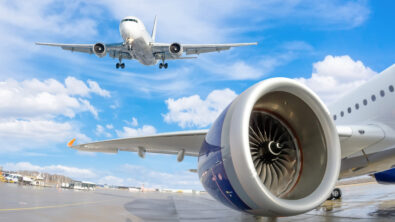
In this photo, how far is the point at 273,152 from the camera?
404 cm

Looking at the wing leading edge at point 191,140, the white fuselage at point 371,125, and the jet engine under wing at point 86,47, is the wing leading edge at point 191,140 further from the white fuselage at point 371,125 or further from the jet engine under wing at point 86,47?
the jet engine under wing at point 86,47

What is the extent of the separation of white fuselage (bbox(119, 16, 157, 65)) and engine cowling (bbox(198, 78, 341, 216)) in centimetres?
2612

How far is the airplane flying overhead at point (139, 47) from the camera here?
1131 inches

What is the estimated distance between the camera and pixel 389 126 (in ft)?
20.2

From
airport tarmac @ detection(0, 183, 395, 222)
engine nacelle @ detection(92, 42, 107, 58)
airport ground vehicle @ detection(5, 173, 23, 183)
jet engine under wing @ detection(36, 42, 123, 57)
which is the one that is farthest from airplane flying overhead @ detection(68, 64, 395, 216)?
airport ground vehicle @ detection(5, 173, 23, 183)

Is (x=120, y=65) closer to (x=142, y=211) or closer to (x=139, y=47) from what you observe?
(x=139, y=47)

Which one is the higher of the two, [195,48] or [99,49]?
[195,48]

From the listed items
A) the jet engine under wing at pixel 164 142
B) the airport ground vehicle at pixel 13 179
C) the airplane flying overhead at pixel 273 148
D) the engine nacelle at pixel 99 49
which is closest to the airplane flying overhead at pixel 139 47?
the engine nacelle at pixel 99 49

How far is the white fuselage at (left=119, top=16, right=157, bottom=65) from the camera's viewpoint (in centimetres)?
2836

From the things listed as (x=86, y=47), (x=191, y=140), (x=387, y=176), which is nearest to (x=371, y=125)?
(x=387, y=176)

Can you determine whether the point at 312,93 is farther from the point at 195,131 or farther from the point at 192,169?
the point at 192,169

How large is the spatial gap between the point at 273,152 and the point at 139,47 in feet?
90.3

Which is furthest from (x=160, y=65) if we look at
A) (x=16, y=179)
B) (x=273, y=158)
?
(x=273, y=158)

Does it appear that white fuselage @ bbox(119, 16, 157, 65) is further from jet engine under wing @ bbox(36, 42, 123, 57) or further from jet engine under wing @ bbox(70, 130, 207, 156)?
jet engine under wing @ bbox(70, 130, 207, 156)
